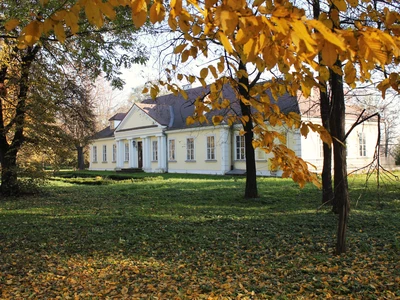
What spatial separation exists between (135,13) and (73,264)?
4112mm

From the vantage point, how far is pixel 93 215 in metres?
8.95

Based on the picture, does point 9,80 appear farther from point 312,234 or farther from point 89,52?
point 312,234

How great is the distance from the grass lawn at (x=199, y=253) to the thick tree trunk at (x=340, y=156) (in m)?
0.33

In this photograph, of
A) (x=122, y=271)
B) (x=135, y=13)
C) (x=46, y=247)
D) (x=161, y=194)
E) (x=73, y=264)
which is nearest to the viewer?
(x=135, y=13)

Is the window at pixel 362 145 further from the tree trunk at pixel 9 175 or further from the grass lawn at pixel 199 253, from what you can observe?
the tree trunk at pixel 9 175

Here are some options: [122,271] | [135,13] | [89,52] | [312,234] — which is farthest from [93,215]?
[135,13]

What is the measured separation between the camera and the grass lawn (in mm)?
4020

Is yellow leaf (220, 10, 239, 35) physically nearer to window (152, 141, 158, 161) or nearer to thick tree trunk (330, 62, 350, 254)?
thick tree trunk (330, 62, 350, 254)

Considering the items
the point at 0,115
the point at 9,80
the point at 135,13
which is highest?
the point at 9,80

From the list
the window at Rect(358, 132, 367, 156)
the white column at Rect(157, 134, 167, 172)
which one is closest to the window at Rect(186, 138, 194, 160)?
the white column at Rect(157, 134, 167, 172)

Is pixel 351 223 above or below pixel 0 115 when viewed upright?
below

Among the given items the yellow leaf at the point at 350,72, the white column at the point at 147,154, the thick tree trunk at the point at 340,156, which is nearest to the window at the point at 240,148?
the white column at the point at 147,154

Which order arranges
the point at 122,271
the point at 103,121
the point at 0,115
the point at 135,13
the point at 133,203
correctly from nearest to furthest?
the point at 135,13 < the point at 122,271 < the point at 133,203 < the point at 0,115 < the point at 103,121

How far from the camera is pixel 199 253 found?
5.47 metres
